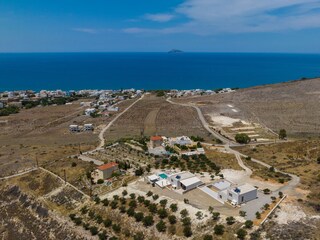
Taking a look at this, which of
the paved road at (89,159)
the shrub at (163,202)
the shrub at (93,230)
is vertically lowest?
the shrub at (93,230)

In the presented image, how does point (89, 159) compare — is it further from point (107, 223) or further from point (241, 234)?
point (241, 234)

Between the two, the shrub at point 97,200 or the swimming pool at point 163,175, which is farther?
the swimming pool at point 163,175

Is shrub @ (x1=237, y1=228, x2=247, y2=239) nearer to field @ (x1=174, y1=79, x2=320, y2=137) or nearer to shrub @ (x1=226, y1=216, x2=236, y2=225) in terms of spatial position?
shrub @ (x1=226, y1=216, x2=236, y2=225)

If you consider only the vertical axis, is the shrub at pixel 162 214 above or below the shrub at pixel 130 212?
above

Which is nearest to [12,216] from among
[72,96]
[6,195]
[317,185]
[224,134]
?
[6,195]

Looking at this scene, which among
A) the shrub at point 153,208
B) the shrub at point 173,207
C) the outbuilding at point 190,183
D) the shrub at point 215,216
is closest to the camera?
the shrub at point 215,216

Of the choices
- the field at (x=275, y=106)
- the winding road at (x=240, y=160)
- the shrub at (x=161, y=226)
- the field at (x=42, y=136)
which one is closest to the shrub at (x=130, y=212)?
the shrub at (x=161, y=226)

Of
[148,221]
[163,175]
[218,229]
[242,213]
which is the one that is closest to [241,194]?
[242,213]

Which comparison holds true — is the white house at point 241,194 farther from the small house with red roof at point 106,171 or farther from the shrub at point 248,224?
the small house with red roof at point 106,171
